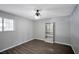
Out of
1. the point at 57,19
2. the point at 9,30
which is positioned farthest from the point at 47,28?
the point at 9,30

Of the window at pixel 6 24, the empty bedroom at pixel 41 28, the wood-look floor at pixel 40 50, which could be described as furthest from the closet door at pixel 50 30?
the window at pixel 6 24

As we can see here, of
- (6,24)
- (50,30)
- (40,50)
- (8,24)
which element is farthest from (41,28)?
(6,24)

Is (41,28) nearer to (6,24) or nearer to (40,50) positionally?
(40,50)

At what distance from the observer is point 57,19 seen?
4.57 metres

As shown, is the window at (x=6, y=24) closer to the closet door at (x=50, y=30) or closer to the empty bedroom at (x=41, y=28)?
the empty bedroom at (x=41, y=28)

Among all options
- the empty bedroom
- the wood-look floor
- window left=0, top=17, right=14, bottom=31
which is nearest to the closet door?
the empty bedroom

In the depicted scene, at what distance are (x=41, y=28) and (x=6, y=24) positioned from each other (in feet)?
10.8

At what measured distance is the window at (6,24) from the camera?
291 centimetres

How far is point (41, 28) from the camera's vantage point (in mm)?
5805

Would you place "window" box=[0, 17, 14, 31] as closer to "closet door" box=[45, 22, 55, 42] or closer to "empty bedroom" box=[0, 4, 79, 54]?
"empty bedroom" box=[0, 4, 79, 54]

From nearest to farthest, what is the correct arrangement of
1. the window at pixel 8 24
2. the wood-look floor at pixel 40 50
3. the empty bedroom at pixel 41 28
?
the empty bedroom at pixel 41 28 → the wood-look floor at pixel 40 50 → the window at pixel 8 24
